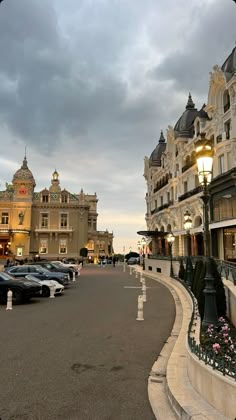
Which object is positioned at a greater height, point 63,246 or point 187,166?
point 187,166

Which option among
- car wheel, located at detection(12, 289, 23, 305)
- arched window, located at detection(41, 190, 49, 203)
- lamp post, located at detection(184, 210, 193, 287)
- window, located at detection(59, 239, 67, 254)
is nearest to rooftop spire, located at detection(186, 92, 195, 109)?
lamp post, located at detection(184, 210, 193, 287)

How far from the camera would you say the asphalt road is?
470 centimetres

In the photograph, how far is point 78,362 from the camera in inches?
265

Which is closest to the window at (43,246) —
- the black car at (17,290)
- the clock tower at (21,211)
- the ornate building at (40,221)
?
the ornate building at (40,221)

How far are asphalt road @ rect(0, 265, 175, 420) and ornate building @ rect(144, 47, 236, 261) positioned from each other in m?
17.1

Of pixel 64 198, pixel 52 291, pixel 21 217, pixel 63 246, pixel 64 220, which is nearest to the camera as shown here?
pixel 52 291

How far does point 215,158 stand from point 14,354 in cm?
2570

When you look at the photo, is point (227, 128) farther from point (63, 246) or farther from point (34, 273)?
point (63, 246)

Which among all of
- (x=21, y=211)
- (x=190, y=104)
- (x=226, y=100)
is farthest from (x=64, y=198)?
(x=226, y=100)

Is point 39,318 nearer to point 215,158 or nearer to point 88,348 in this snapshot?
point 88,348

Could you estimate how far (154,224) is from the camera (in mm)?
52875

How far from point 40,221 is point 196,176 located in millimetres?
40053

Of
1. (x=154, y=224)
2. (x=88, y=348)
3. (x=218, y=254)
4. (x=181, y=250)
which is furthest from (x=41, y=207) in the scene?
(x=88, y=348)

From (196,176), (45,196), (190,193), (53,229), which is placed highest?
(45,196)
